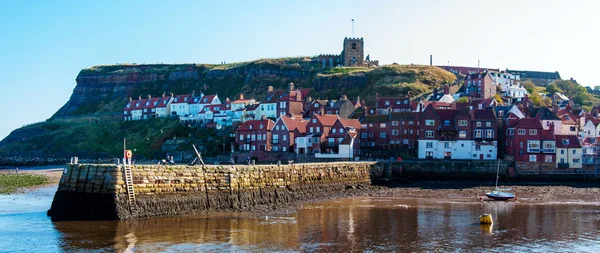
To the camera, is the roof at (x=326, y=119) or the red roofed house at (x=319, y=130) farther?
the roof at (x=326, y=119)

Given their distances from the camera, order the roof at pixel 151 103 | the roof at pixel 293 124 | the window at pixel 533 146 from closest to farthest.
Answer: the window at pixel 533 146
the roof at pixel 293 124
the roof at pixel 151 103

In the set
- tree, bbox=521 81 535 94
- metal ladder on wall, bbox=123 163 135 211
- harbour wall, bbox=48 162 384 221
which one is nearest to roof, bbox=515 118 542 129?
harbour wall, bbox=48 162 384 221

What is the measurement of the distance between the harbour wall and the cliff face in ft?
222

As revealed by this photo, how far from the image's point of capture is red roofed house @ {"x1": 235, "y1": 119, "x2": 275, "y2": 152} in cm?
8225

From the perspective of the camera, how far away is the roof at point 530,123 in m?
66.6

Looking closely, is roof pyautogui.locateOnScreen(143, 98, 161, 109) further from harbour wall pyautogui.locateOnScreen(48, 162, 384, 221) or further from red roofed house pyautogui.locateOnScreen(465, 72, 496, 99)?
harbour wall pyautogui.locateOnScreen(48, 162, 384, 221)

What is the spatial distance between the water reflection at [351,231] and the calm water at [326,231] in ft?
0.13

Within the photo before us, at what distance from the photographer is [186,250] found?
27516 mm

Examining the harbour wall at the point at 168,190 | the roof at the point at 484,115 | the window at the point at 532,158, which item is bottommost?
the harbour wall at the point at 168,190

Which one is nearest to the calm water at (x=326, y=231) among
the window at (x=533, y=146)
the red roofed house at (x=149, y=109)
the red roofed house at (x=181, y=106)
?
the window at (x=533, y=146)

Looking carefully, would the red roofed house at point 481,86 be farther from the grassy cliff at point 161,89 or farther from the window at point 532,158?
the window at point 532,158

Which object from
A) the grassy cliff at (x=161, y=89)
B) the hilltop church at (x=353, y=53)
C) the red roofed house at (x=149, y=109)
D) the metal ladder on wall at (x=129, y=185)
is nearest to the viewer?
the metal ladder on wall at (x=129, y=185)

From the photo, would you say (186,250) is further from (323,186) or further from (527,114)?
(527,114)

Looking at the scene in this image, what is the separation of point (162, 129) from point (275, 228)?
78278 millimetres
